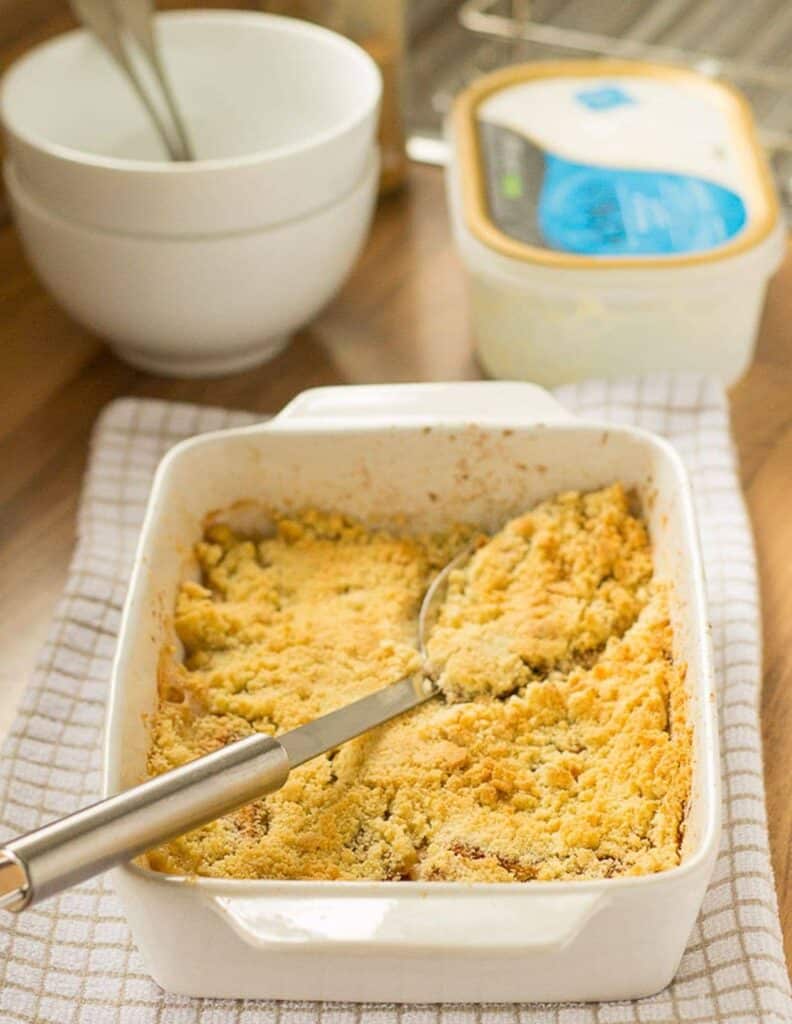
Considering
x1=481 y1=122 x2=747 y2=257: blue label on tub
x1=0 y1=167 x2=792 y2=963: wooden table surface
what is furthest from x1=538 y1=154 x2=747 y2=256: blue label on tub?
x1=0 y1=167 x2=792 y2=963: wooden table surface

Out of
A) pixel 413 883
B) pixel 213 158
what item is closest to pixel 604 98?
pixel 213 158

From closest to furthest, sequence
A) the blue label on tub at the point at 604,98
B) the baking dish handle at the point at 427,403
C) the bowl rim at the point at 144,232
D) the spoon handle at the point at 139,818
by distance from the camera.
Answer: the spoon handle at the point at 139,818 < the baking dish handle at the point at 427,403 < the bowl rim at the point at 144,232 < the blue label on tub at the point at 604,98

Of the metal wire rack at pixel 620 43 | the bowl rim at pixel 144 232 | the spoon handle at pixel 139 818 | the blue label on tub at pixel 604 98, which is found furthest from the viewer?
the metal wire rack at pixel 620 43

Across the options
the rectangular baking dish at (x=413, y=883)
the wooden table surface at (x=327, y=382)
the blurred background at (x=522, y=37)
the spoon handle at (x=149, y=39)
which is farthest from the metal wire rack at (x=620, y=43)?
the rectangular baking dish at (x=413, y=883)

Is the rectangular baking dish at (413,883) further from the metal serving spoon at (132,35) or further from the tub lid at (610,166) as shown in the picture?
the metal serving spoon at (132,35)

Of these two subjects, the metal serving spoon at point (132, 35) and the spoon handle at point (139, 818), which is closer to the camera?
the spoon handle at point (139, 818)

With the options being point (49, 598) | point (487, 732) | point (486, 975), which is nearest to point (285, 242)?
point (49, 598)
